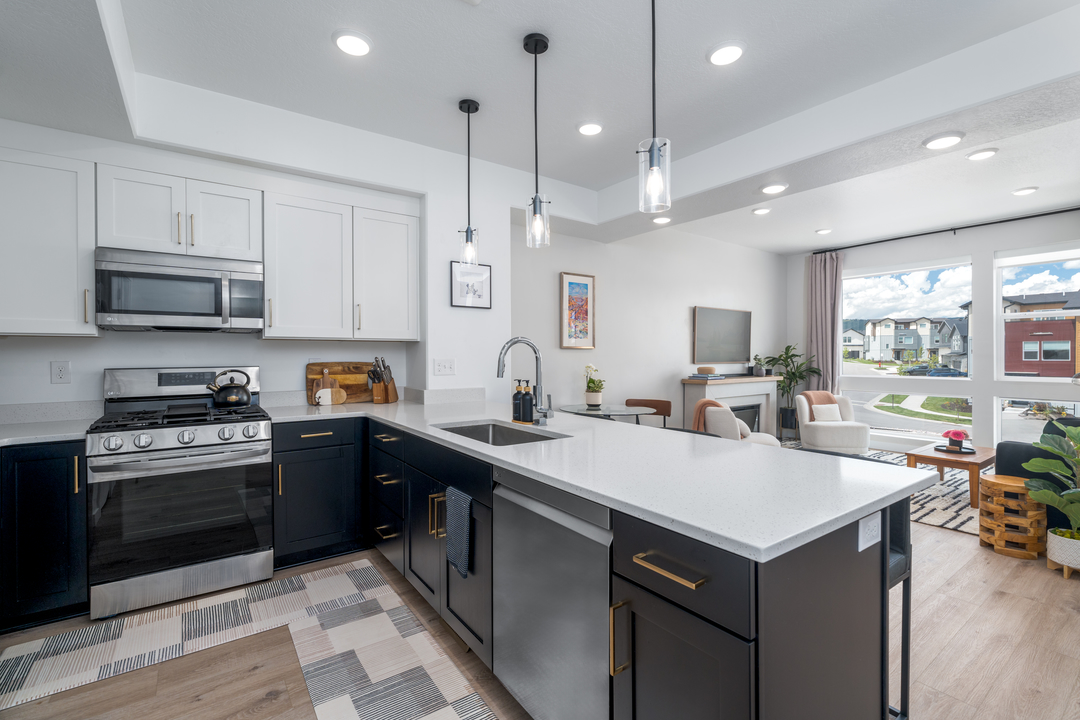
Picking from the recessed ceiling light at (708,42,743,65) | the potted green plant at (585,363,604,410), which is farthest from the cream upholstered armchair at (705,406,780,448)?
the recessed ceiling light at (708,42,743,65)

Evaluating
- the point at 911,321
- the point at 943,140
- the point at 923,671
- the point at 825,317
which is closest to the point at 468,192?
the point at 943,140

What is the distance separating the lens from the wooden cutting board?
3.24 m

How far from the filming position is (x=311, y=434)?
8.95 feet

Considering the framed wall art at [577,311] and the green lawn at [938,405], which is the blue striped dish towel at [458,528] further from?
the green lawn at [938,405]

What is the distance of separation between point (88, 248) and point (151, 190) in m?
0.41

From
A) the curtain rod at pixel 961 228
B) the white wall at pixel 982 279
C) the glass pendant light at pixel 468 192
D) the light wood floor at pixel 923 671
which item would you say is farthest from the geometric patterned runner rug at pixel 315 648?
the curtain rod at pixel 961 228

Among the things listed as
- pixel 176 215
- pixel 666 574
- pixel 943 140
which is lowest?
pixel 666 574

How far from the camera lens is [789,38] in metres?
2.17

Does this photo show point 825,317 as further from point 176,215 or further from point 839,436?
point 176,215

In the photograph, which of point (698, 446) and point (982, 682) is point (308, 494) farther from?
point (982, 682)

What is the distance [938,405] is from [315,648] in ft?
22.7

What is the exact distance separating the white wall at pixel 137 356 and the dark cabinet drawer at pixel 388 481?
90 centimetres

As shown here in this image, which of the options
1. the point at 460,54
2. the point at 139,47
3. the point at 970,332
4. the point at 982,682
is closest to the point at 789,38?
the point at 460,54

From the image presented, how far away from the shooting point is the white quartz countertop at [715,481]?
100cm
